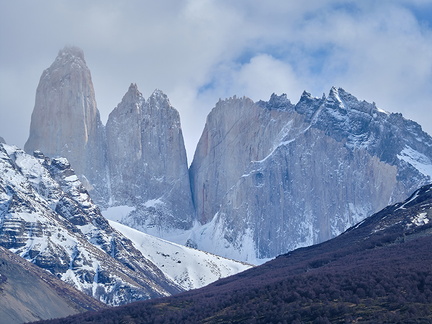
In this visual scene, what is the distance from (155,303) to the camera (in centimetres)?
19450

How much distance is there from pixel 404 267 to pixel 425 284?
15.0 meters

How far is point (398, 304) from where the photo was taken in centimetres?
13950

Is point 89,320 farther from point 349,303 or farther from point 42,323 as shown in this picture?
point 349,303

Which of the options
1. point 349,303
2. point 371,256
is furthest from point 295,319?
point 371,256

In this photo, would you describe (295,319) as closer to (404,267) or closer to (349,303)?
(349,303)

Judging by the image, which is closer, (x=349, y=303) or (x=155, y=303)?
(x=349, y=303)

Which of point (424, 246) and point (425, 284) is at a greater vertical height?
point (424, 246)

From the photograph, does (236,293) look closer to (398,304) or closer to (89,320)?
(89,320)

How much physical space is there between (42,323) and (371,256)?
59.7 m

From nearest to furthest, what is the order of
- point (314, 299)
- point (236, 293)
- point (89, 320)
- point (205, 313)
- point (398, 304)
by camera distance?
point (398, 304)
point (314, 299)
point (205, 313)
point (236, 293)
point (89, 320)

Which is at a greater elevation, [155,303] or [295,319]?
[155,303]

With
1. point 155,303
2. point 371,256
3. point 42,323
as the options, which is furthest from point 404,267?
point 42,323

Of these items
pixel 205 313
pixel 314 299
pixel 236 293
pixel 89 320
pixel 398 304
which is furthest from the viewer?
pixel 89 320

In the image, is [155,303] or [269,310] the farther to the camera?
[155,303]
